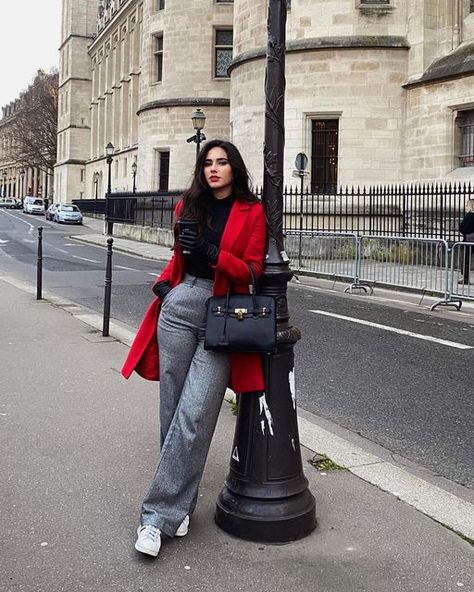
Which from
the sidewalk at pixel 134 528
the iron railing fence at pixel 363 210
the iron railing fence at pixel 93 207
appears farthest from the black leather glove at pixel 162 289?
the iron railing fence at pixel 93 207

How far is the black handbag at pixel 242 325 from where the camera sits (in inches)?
127

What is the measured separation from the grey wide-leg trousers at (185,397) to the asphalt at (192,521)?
0.62 ft

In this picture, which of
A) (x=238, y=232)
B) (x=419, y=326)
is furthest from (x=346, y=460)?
(x=419, y=326)

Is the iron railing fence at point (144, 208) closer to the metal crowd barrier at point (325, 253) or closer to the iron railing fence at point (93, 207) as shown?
the metal crowd barrier at point (325, 253)

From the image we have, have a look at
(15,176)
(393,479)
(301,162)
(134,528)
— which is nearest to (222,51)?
(301,162)

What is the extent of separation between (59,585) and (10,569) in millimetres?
276

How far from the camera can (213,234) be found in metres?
3.38

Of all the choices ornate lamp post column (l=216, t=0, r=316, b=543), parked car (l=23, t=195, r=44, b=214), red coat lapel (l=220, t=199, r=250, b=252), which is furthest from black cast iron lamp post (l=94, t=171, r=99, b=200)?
red coat lapel (l=220, t=199, r=250, b=252)

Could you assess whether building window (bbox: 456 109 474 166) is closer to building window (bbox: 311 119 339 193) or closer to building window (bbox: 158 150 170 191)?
building window (bbox: 311 119 339 193)

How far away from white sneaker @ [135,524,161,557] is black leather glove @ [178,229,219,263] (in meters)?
1.23

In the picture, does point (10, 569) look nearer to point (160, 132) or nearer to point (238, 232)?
point (238, 232)

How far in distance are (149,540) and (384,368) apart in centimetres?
473

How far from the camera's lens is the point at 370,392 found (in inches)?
256

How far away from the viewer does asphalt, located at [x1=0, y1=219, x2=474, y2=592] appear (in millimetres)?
3016
